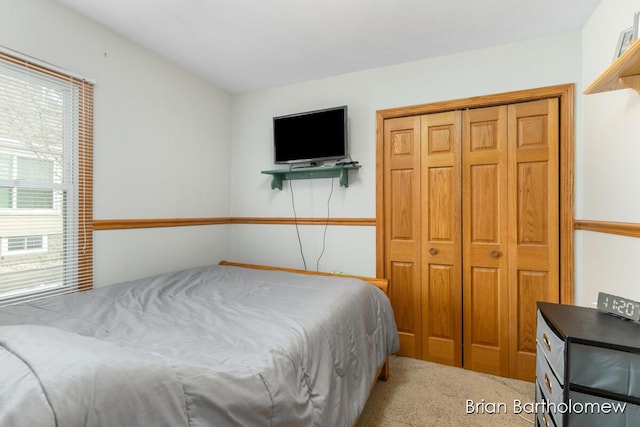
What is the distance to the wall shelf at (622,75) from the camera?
116cm

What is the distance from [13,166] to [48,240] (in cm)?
44

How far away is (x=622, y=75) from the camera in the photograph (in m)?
1.30

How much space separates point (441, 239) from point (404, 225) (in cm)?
31

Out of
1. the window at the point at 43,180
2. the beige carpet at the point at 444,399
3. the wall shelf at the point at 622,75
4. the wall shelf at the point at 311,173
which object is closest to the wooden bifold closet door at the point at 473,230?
the beige carpet at the point at 444,399

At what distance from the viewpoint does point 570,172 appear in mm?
2068

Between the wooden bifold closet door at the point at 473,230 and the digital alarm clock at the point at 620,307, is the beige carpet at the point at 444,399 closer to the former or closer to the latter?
the wooden bifold closet door at the point at 473,230

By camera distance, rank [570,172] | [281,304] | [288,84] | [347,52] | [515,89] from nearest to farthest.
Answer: [281,304]
[570,172]
[515,89]
[347,52]
[288,84]

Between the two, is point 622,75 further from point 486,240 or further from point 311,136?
point 311,136

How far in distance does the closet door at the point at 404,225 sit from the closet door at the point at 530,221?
66 centimetres

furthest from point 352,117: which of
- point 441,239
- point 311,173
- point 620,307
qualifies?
point 620,307

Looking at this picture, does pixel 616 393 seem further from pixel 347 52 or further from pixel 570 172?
pixel 347 52

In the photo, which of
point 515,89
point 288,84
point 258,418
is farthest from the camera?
point 288,84

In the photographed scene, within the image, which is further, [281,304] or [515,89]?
[515,89]

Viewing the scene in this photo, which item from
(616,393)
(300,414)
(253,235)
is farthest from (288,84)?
(616,393)
